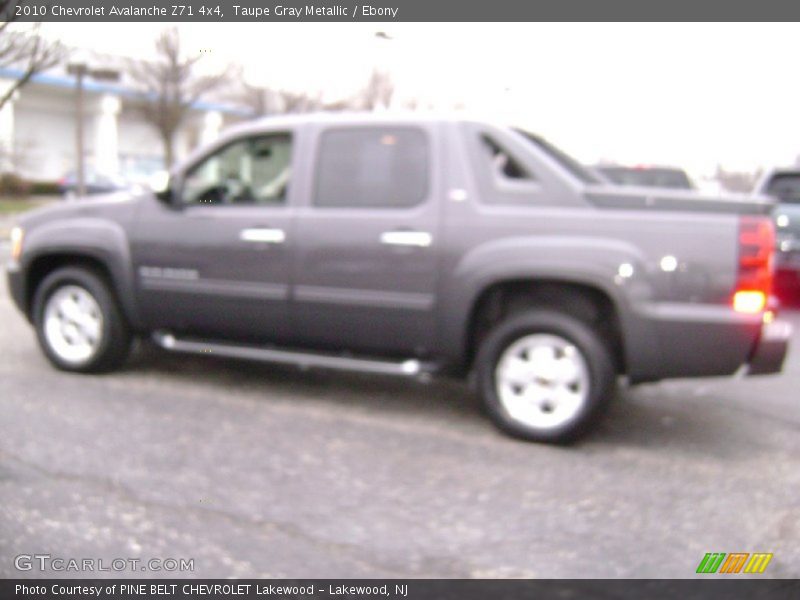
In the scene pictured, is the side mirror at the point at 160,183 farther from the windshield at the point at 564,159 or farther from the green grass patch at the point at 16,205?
the green grass patch at the point at 16,205

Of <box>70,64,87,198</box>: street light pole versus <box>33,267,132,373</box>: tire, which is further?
<box>70,64,87,198</box>: street light pole

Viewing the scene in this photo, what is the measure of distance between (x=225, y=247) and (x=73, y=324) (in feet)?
4.59

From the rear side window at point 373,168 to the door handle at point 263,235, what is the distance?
11.5 inches

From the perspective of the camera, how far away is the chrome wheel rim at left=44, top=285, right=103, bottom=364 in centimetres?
574

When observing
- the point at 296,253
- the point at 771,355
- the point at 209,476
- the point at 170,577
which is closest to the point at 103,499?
the point at 209,476

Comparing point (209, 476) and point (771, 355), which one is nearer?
point (209, 476)

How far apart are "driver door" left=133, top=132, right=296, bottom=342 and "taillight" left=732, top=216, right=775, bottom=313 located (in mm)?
2526

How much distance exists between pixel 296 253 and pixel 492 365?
54.0 inches

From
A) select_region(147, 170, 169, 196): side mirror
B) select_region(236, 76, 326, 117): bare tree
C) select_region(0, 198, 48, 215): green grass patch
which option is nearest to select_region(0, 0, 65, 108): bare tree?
select_region(147, 170, 169, 196): side mirror

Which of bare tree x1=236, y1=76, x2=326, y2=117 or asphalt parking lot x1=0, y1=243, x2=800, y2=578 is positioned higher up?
bare tree x1=236, y1=76, x2=326, y2=117

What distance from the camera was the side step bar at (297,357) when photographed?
4.80 meters

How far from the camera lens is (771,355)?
4285mm
